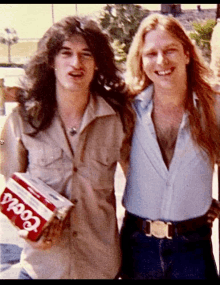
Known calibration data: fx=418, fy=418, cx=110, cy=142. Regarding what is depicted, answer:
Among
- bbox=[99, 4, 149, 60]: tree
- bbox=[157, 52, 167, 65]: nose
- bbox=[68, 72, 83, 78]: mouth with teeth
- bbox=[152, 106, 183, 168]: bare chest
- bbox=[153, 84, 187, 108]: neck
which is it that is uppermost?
bbox=[99, 4, 149, 60]: tree

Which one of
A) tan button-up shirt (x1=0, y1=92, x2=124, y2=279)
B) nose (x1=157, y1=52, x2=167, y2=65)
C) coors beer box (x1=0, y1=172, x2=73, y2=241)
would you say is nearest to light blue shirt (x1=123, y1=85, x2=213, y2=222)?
tan button-up shirt (x1=0, y1=92, x2=124, y2=279)

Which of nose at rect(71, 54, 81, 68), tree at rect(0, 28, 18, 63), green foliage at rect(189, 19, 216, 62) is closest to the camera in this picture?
nose at rect(71, 54, 81, 68)

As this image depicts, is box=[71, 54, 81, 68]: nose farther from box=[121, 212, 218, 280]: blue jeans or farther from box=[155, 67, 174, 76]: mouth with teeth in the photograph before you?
box=[121, 212, 218, 280]: blue jeans

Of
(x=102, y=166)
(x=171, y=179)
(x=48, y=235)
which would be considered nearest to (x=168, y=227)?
(x=171, y=179)

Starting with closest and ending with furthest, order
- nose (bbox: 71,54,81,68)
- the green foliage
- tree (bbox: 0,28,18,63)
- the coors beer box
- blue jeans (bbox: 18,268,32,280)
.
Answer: the coors beer box, nose (bbox: 71,54,81,68), blue jeans (bbox: 18,268,32,280), tree (bbox: 0,28,18,63), the green foliage

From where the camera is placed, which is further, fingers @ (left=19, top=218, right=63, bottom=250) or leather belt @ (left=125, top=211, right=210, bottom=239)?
leather belt @ (left=125, top=211, right=210, bottom=239)

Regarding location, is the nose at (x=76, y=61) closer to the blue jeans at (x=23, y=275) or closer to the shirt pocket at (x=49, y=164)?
the shirt pocket at (x=49, y=164)

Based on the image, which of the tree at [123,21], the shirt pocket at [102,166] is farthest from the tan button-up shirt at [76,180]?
the tree at [123,21]

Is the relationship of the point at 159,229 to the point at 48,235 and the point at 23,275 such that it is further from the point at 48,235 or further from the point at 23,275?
→ the point at 23,275
